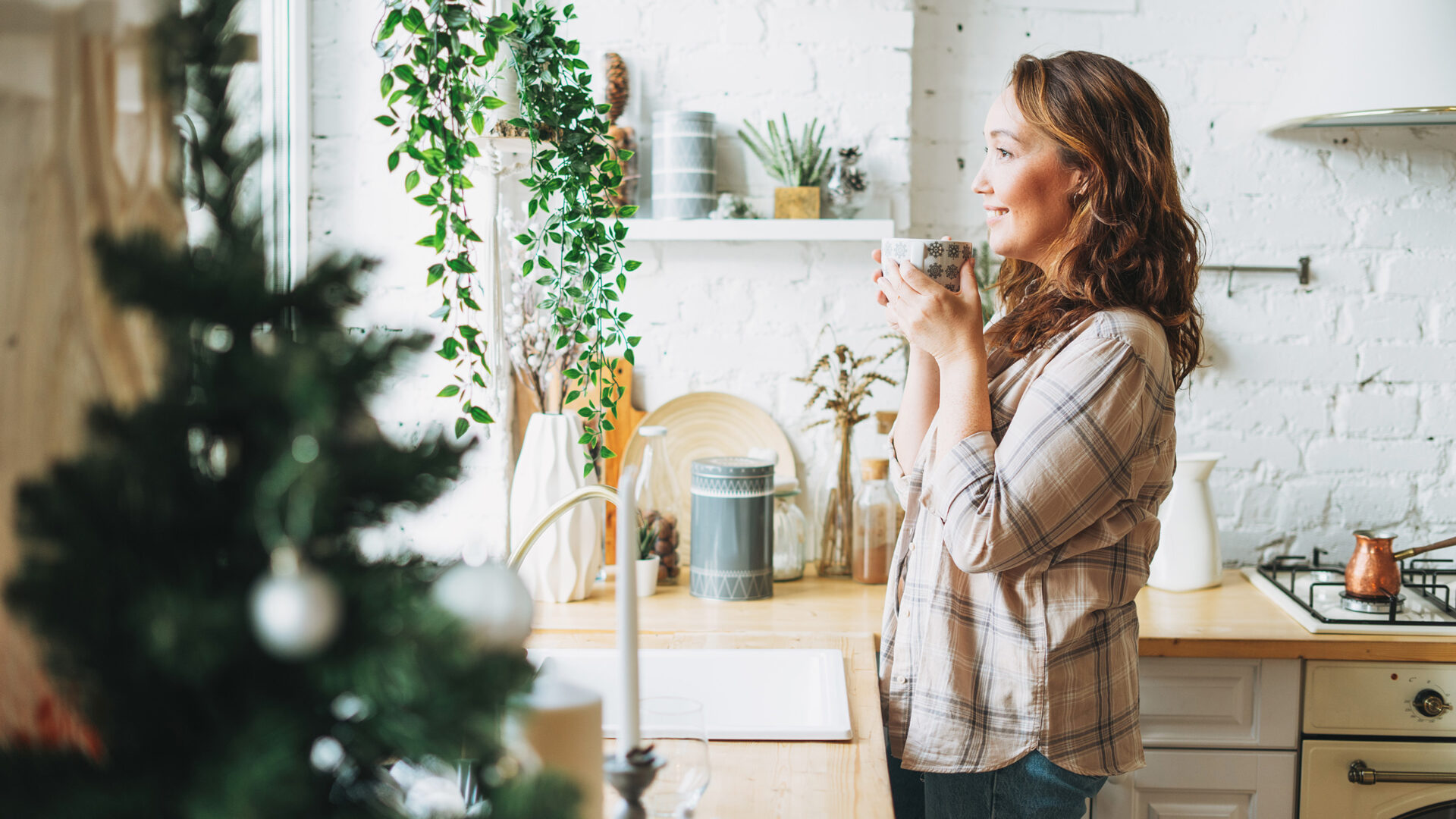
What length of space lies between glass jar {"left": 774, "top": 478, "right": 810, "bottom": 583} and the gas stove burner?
102 centimetres

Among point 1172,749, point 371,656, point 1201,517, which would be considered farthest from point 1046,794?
point 371,656

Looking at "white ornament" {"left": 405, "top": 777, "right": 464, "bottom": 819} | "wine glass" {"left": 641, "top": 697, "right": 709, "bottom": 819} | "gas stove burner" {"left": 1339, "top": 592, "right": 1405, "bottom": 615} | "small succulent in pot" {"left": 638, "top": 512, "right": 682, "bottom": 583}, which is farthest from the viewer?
"small succulent in pot" {"left": 638, "top": 512, "right": 682, "bottom": 583}

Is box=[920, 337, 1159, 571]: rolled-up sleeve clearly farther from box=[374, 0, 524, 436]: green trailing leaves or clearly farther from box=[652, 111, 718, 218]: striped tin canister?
box=[652, 111, 718, 218]: striped tin canister

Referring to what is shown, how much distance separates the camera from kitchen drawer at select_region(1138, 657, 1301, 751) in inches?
70.9

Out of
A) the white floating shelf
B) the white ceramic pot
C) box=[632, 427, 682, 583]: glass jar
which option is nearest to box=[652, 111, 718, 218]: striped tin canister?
the white floating shelf

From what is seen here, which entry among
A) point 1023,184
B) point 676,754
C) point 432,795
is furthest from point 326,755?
point 1023,184

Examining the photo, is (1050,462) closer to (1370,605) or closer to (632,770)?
(632,770)

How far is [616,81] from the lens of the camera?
2.13 m

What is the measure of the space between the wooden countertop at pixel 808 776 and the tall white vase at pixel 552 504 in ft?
2.10

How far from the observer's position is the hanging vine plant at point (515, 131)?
1108mm

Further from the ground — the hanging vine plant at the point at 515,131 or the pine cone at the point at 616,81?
the pine cone at the point at 616,81

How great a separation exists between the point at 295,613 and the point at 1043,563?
1.06 meters

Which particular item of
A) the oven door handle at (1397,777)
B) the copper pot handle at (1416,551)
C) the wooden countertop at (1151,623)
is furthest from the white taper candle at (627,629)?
the copper pot handle at (1416,551)

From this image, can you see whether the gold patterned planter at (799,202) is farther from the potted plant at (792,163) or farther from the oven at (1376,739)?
the oven at (1376,739)
